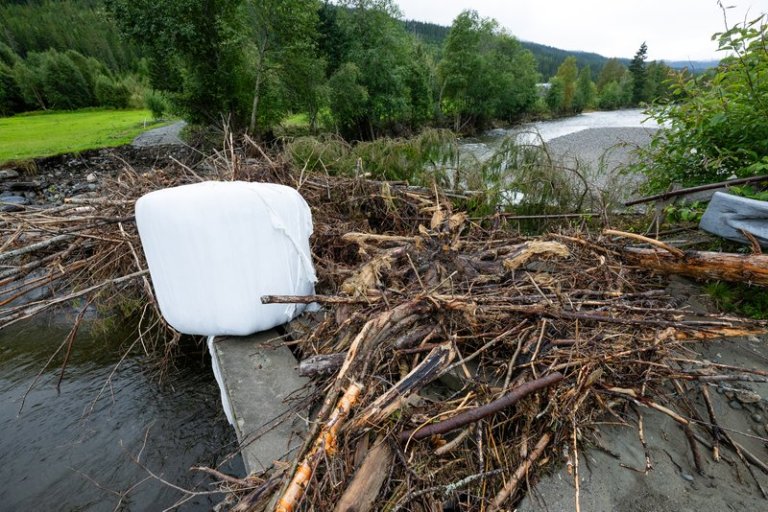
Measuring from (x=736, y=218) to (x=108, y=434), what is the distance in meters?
6.25

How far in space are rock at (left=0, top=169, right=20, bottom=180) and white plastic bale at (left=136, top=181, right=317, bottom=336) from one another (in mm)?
17672

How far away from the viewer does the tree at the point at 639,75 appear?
58344mm

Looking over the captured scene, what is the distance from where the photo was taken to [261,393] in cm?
250

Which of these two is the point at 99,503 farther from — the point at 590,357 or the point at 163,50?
the point at 163,50

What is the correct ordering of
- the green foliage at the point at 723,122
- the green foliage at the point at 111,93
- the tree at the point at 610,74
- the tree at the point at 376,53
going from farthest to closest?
the tree at the point at 610,74 < the green foliage at the point at 111,93 < the tree at the point at 376,53 < the green foliage at the point at 723,122

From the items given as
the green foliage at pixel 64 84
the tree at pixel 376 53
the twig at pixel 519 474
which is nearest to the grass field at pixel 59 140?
the tree at pixel 376 53

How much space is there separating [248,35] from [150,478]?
18.9m

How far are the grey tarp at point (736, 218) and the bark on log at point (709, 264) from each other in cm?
46

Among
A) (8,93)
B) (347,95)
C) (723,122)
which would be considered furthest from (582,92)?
(8,93)

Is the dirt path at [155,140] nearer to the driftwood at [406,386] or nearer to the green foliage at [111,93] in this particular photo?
the driftwood at [406,386]

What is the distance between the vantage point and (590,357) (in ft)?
6.38

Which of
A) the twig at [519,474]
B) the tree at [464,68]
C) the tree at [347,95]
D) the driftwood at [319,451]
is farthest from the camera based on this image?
the tree at [464,68]

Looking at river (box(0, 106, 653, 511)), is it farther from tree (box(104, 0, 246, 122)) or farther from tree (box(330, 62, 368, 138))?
tree (box(330, 62, 368, 138))

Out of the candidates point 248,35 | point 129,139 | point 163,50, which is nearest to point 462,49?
point 248,35
